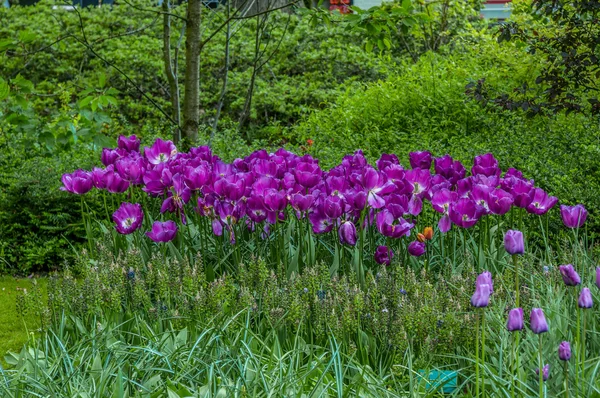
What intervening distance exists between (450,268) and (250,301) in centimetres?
106

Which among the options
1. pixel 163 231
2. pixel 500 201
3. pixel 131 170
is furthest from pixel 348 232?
pixel 131 170

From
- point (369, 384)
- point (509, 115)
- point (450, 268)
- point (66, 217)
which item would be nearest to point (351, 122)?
point (509, 115)

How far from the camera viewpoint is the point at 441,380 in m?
2.86

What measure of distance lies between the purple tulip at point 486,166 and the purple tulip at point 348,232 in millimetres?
791

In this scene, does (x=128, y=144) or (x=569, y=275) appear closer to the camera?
(x=569, y=275)

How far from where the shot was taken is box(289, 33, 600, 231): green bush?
610 centimetres

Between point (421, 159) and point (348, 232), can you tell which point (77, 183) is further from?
point (421, 159)

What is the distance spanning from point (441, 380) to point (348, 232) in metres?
1.10

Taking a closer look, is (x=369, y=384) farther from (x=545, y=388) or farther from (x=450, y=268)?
(x=450, y=268)

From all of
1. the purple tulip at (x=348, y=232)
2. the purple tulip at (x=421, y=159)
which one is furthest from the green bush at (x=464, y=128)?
the purple tulip at (x=348, y=232)

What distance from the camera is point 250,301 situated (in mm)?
3355

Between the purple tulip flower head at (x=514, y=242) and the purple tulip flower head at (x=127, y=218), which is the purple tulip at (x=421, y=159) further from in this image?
the purple tulip flower head at (x=514, y=242)

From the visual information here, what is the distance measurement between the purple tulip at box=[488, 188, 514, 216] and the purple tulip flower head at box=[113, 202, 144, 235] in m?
1.65

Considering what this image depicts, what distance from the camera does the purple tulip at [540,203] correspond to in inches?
149
